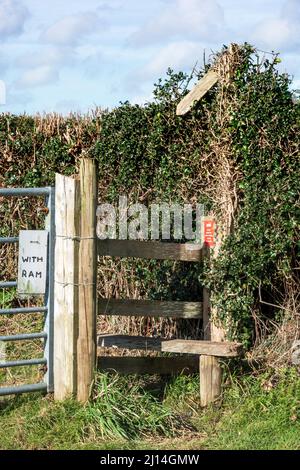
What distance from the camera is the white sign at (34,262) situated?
25.9 feet

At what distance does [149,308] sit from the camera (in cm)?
891

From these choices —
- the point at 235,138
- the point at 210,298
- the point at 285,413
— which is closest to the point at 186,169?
the point at 235,138

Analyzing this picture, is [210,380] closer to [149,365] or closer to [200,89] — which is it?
[149,365]

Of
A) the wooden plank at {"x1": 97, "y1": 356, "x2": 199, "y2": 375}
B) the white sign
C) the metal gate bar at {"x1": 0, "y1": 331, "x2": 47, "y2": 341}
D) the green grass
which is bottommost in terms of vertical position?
the green grass

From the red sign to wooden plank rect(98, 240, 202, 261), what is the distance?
10 cm

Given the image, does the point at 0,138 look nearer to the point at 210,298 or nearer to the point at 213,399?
the point at 210,298

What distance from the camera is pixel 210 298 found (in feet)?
30.5

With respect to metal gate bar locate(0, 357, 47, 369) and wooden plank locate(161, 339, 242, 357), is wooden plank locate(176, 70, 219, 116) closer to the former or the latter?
wooden plank locate(161, 339, 242, 357)

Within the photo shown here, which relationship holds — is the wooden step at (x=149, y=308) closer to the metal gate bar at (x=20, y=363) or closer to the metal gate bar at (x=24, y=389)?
the metal gate bar at (x=20, y=363)

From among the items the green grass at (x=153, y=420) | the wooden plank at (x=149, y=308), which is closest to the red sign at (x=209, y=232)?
the wooden plank at (x=149, y=308)

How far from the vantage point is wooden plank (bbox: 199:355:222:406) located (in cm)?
829

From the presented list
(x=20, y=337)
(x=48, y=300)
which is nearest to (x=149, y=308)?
(x=48, y=300)

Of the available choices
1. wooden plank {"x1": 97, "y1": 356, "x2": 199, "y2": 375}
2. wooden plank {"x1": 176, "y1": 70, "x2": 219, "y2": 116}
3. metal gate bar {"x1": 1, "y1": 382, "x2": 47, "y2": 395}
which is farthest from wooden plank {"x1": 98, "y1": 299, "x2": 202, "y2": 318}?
wooden plank {"x1": 176, "y1": 70, "x2": 219, "y2": 116}

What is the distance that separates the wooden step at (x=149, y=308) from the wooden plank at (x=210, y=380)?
33.8 inches
